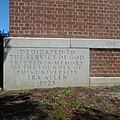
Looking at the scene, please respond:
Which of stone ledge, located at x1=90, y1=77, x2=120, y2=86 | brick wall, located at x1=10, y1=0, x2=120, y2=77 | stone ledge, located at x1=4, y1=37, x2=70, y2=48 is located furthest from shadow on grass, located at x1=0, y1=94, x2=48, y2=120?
stone ledge, located at x1=90, y1=77, x2=120, y2=86

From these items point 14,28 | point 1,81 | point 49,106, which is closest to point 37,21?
point 14,28

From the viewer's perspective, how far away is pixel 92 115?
5.77 metres

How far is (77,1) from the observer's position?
8.87 m

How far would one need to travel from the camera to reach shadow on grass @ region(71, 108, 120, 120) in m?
5.64

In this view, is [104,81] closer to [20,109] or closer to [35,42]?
[35,42]

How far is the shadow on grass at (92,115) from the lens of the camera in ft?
18.5

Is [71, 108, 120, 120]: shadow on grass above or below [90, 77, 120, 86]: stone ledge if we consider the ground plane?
below

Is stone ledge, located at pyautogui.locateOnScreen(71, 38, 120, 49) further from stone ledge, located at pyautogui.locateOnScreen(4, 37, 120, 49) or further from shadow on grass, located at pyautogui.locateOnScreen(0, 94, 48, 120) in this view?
shadow on grass, located at pyautogui.locateOnScreen(0, 94, 48, 120)

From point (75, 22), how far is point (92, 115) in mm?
3619

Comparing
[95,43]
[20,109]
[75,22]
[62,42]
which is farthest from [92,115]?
[75,22]

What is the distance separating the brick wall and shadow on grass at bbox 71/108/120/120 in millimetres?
2979

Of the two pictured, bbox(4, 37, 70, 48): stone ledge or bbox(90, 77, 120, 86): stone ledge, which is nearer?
bbox(4, 37, 70, 48): stone ledge

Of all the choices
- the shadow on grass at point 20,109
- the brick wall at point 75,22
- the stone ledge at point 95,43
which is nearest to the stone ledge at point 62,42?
the stone ledge at point 95,43

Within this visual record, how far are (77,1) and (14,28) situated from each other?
1.80 metres
